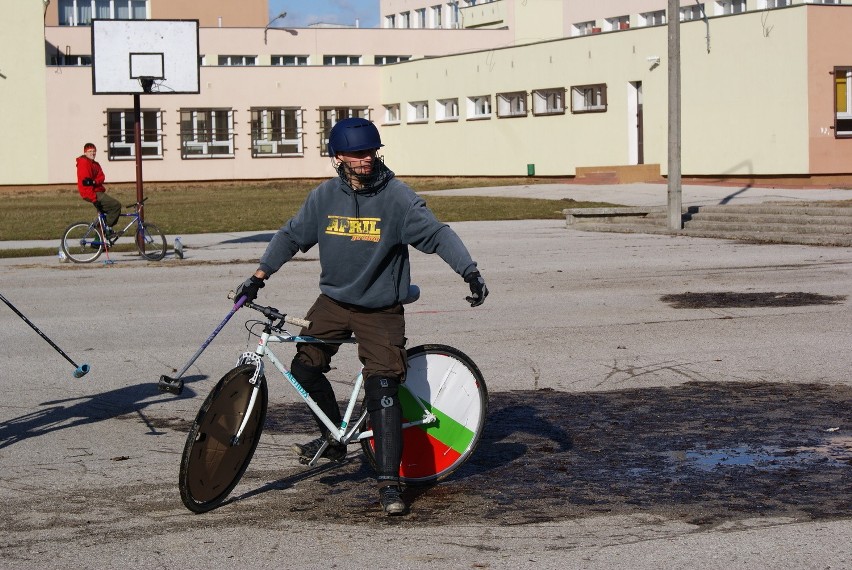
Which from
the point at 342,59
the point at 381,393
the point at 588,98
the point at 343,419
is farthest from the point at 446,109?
the point at 381,393

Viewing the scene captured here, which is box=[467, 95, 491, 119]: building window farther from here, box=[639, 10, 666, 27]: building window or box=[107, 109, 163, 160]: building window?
box=[107, 109, 163, 160]: building window

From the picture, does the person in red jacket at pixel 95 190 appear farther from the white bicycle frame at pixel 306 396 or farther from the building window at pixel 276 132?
the building window at pixel 276 132

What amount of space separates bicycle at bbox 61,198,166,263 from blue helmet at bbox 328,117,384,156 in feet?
50.2

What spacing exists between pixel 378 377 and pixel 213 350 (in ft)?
17.7

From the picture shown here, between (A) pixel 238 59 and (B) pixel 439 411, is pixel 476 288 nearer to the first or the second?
(B) pixel 439 411

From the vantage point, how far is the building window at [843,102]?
38.1 meters

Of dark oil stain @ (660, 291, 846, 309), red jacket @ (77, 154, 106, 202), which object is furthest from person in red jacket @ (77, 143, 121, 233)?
dark oil stain @ (660, 291, 846, 309)

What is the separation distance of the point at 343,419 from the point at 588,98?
136 ft

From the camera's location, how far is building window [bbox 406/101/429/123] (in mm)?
57875

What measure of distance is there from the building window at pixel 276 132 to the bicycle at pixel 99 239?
37.0 m

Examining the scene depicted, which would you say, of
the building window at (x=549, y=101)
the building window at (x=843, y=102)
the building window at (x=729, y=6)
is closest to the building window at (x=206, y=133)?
the building window at (x=549, y=101)

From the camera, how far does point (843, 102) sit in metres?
38.3

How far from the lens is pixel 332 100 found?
59688 millimetres

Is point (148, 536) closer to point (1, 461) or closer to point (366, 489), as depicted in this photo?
point (366, 489)
